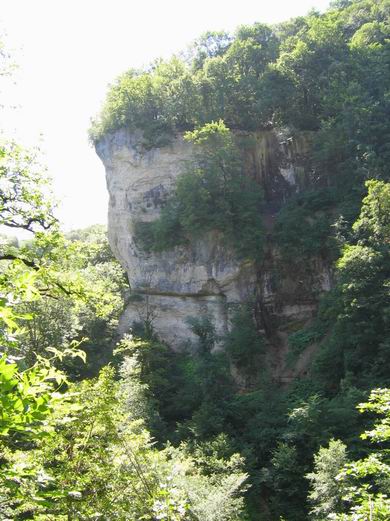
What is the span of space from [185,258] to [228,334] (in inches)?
228

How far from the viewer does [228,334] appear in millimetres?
25125

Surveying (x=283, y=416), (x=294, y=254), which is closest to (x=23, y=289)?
(x=283, y=416)

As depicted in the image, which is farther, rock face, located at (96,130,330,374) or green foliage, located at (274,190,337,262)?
rock face, located at (96,130,330,374)

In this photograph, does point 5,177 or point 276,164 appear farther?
point 276,164

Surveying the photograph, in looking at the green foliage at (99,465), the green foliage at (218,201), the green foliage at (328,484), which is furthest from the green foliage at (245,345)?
the green foliage at (99,465)

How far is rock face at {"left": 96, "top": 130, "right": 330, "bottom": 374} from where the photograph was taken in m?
27.2

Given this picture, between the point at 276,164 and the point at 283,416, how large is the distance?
1778 centimetres

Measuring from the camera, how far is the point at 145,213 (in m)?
31.0

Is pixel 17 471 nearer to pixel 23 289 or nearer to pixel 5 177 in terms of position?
pixel 23 289

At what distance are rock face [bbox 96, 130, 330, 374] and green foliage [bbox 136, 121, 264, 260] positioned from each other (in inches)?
44.9

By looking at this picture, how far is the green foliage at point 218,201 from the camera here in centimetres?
2669

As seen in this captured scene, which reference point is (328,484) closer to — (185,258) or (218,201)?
(218,201)

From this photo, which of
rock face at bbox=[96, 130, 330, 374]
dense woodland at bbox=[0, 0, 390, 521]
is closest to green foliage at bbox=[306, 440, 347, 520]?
dense woodland at bbox=[0, 0, 390, 521]

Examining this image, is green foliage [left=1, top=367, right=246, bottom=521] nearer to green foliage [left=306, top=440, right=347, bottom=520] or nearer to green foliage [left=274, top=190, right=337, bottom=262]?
green foliage [left=306, top=440, right=347, bottom=520]
